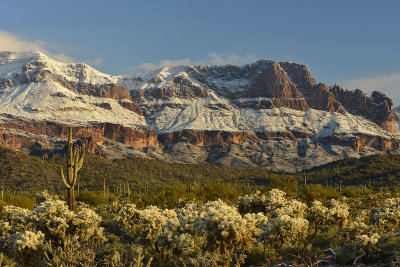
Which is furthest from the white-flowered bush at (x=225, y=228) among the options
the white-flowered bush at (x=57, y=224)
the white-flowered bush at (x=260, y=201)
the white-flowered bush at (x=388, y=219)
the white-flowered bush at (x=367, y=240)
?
the white-flowered bush at (x=388, y=219)

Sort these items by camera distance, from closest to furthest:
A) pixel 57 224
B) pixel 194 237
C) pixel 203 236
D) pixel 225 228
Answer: pixel 225 228
pixel 57 224
pixel 194 237
pixel 203 236

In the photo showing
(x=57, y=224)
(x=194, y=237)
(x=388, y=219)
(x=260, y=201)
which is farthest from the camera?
(x=260, y=201)

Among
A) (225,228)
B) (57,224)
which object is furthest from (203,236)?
(57,224)

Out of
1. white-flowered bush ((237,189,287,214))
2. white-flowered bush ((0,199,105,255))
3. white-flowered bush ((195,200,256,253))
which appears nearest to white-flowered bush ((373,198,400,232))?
white-flowered bush ((237,189,287,214))

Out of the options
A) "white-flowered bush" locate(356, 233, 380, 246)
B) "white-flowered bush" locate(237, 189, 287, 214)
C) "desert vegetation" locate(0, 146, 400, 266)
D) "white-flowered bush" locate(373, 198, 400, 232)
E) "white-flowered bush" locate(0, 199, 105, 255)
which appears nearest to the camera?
"desert vegetation" locate(0, 146, 400, 266)

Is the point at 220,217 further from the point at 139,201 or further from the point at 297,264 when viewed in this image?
the point at 139,201

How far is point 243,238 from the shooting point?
15.1 m

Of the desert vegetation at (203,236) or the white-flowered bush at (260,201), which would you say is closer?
the desert vegetation at (203,236)

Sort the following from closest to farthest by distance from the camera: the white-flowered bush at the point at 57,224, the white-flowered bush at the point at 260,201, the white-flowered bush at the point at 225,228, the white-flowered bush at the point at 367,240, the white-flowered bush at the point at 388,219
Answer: the white-flowered bush at the point at 367,240, the white-flowered bush at the point at 225,228, the white-flowered bush at the point at 57,224, the white-flowered bush at the point at 388,219, the white-flowered bush at the point at 260,201

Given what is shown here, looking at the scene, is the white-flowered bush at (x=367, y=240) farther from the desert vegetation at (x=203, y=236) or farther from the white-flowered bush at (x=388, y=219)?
the white-flowered bush at (x=388, y=219)

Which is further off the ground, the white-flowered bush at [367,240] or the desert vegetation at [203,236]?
the white-flowered bush at [367,240]

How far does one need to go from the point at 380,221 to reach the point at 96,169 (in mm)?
123348

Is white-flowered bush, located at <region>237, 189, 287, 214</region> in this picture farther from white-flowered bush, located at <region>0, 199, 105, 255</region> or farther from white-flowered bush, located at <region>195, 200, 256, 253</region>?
white-flowered bush, located at <region>0, 199, 105, 255</region>

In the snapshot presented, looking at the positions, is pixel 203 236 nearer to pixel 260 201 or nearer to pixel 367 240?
pixel 367 240
